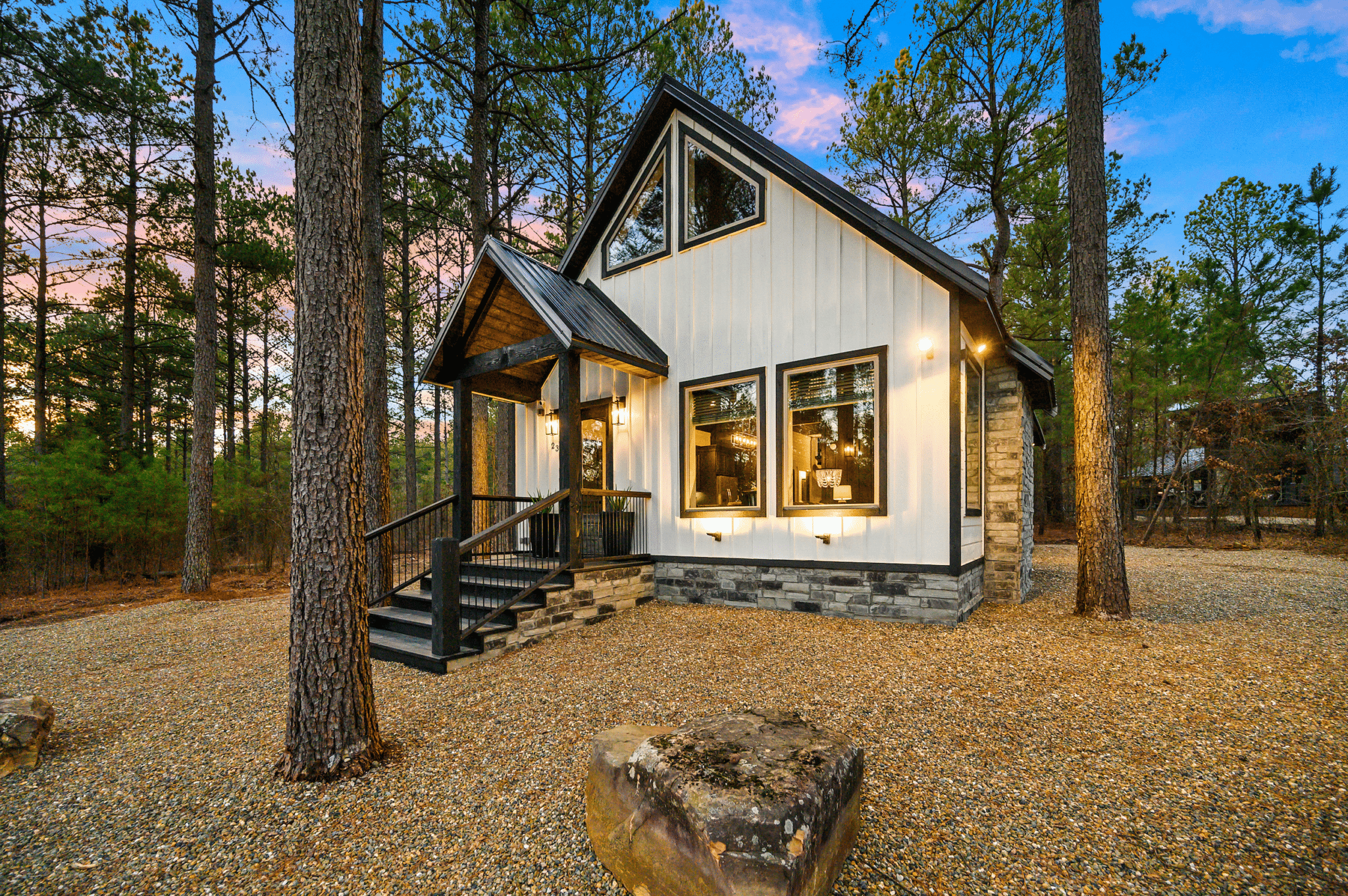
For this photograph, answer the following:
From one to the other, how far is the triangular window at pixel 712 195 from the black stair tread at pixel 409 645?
5.24 m

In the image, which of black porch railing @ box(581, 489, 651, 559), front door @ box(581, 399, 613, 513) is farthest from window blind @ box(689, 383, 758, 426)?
front door @ box(581, 399, 613, 513)

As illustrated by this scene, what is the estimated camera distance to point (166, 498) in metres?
10.0

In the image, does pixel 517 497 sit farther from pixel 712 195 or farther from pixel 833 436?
pixel 712 195

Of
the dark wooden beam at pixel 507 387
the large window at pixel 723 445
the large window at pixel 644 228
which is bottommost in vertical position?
the large window at pixel 723 445

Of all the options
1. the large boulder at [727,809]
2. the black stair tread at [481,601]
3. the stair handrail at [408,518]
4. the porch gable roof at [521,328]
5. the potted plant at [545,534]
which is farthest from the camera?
the potted plant at [545,534]

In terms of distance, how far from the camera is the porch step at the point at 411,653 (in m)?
4.10

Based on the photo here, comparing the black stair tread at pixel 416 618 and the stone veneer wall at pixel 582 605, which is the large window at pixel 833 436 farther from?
the black stair tread at pixel 416 618

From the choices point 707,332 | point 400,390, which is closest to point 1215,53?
point 707,332

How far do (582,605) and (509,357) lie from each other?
2821 millimetres

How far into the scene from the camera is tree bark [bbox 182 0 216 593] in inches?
313

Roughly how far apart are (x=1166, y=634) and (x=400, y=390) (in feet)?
60.7

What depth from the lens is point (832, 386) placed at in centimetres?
577

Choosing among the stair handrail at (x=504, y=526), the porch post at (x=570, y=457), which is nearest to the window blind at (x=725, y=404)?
the porch post at (x=570, y=457)

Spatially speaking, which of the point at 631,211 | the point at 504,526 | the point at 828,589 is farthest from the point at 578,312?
the point at 828,589
